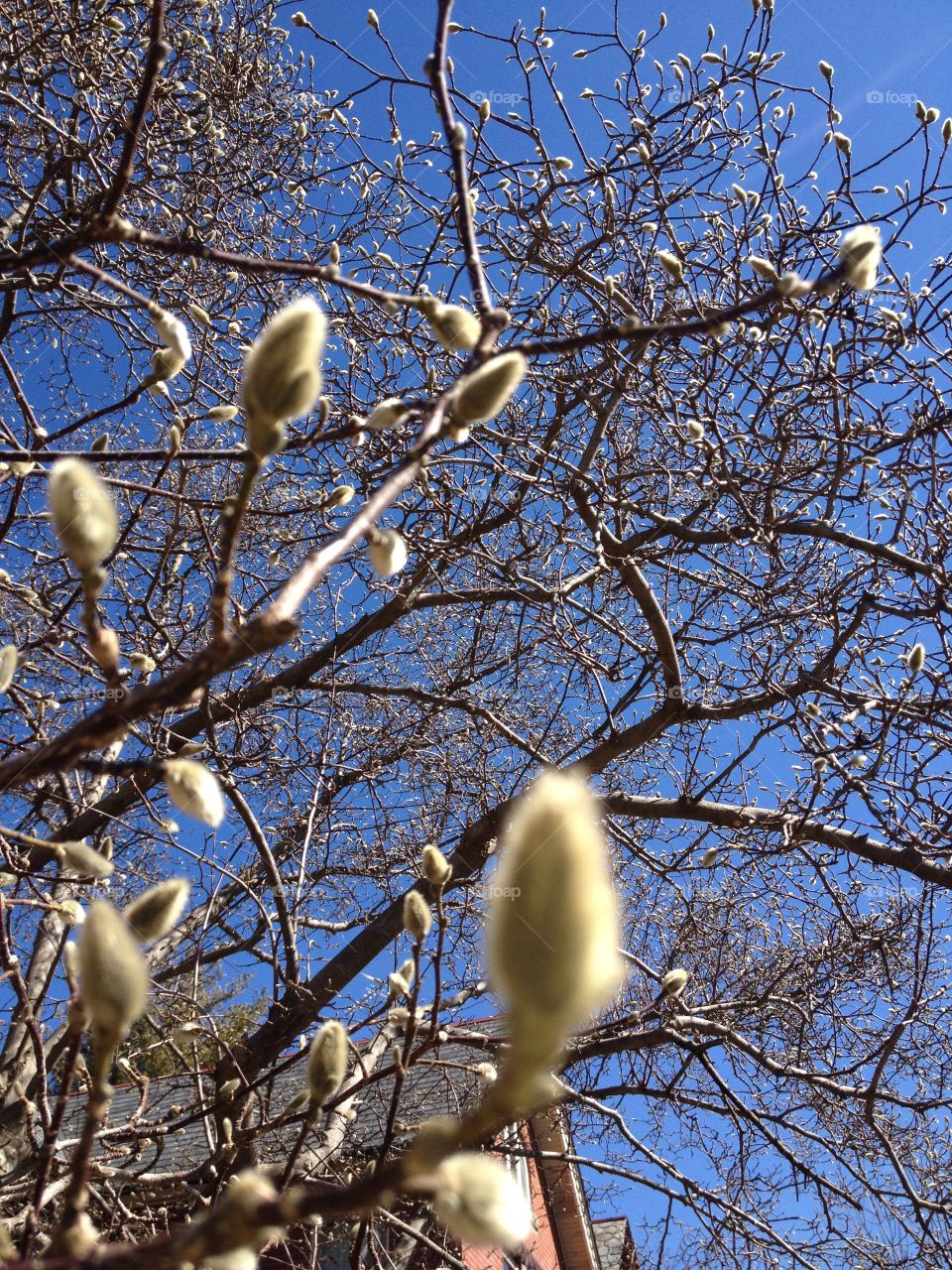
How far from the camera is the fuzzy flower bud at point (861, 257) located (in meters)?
1.23

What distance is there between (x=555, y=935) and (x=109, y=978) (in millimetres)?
274

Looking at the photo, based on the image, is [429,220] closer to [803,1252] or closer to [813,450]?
[813,450]

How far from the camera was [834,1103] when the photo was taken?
3596mm

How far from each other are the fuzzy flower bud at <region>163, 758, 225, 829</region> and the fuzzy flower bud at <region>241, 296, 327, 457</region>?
0.91ft

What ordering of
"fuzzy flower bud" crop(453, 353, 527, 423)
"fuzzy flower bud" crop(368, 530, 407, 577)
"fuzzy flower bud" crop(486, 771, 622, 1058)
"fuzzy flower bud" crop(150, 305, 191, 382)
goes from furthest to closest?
"fuzzy flower bud" crop(150, 305, 191, 382)
"fuzzy flower bud" crop(368, 530, 407, 577)
"fuzzy flower bud" crop(453, 353, 527, 423)
"fuzzy flower bud" crop(486, 771, 622, 1058)

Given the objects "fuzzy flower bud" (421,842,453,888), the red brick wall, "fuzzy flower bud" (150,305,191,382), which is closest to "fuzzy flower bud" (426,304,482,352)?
"fuzzy flower bud" (150,305,191,382)

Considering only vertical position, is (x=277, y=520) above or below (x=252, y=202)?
below

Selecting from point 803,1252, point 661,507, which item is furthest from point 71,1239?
point 661,507

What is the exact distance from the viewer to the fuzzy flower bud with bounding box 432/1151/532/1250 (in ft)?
1.48

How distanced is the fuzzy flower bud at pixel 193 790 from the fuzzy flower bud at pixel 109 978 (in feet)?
0.83

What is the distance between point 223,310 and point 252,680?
1.64m

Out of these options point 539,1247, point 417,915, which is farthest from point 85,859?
point 539,1247

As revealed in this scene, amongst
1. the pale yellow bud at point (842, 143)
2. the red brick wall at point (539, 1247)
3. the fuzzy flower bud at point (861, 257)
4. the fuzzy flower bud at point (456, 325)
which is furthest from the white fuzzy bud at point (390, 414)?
the red brick wall at point (539, 1247)

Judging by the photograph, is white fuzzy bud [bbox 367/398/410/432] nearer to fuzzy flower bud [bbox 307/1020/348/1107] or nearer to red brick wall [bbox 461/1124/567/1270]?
fuzzy flower bud [bbox 307/1020/348/1107]
